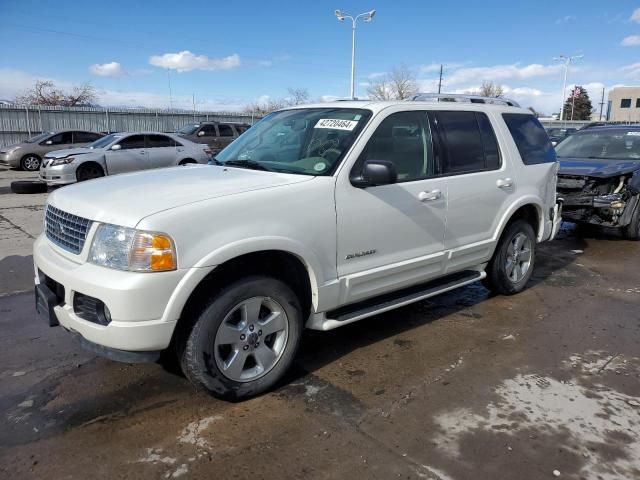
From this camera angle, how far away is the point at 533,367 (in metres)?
3.85

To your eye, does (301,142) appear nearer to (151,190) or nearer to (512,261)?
(151,190)

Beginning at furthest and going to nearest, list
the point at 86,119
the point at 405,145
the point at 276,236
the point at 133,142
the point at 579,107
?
the point at 579,107
the point at 86,119
the point at 133,142
the point at 405,145
the point at 276,236

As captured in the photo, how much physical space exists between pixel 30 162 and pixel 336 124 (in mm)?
17696

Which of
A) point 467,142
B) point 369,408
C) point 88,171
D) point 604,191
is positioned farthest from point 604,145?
point 88,171

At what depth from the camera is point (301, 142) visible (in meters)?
4.00

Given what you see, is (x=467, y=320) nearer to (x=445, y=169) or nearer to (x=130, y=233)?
(x=445, y=169)

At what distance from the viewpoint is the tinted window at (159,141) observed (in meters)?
14.0

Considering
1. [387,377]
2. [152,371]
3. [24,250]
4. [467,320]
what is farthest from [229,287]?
[24,250]

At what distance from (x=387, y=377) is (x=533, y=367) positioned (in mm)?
1135

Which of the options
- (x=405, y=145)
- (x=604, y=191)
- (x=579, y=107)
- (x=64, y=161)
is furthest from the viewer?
(x=579, y=107)

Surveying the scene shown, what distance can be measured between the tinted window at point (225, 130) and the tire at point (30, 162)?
656 centimetres

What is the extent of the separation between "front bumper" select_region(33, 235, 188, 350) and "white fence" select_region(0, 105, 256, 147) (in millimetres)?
25279

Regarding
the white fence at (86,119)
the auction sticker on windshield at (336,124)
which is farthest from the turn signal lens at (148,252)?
the white fence at (86,119)

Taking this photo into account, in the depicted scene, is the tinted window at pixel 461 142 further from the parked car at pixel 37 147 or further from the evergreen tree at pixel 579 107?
the evergreen tree at pixel 579 107
